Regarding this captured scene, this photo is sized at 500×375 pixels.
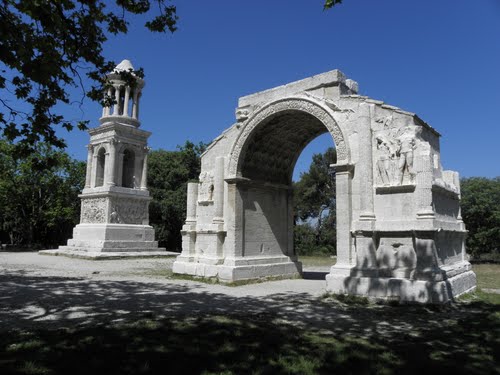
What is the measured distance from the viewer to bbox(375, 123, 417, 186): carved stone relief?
9305 millimetres

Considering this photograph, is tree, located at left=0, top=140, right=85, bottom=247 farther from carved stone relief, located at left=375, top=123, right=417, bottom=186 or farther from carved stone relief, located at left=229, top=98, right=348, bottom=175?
carved stone relief, located at left=375, top=123, right=417, bottom=186

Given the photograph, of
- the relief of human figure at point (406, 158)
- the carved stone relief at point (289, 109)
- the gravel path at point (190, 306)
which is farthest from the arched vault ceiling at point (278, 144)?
the gravel path at point (190, 306)

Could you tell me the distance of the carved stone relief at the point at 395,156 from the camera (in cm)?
930

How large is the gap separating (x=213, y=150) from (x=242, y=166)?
4.90 feet

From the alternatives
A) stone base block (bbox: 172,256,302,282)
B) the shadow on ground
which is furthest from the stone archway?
the shadow on ground

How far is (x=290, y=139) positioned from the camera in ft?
45.4

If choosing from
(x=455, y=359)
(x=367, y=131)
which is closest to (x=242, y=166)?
(x=367, y=131)

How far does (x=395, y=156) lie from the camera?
374 inches

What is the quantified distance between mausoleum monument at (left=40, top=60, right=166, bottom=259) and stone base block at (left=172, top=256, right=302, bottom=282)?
9.64m

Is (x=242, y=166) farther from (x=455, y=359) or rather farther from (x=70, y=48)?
(x=455, y=359)

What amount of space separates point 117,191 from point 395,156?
59.7 ft

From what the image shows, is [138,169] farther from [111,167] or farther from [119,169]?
[111,167]

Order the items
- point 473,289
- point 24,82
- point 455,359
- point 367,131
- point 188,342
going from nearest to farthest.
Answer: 1. point 455,359
2. point 188,342
3. point 24,82
4. point 367,131
5. point 473,289

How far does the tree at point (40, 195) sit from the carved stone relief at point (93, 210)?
6664mm
